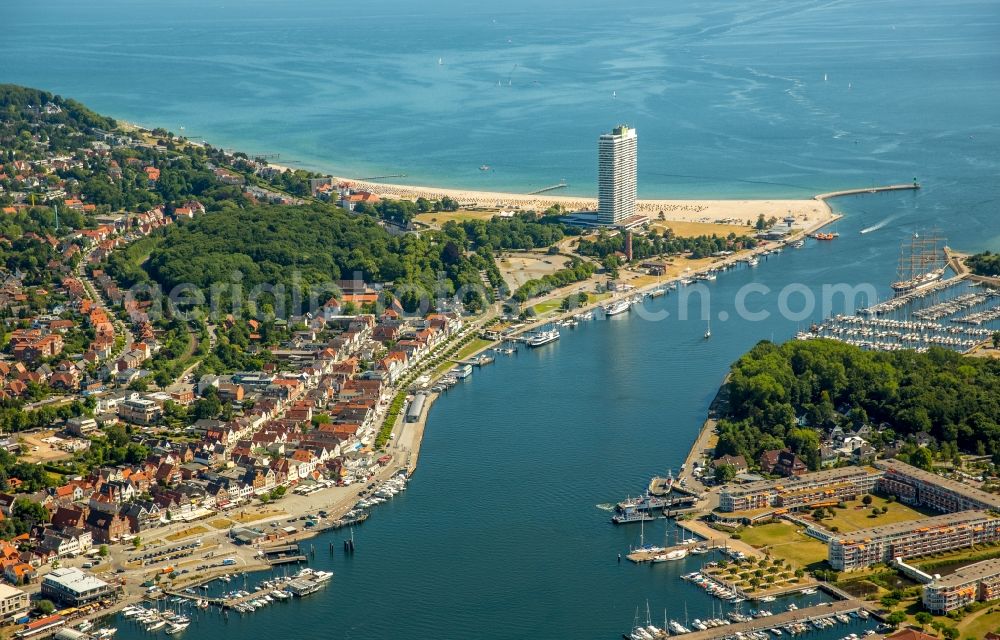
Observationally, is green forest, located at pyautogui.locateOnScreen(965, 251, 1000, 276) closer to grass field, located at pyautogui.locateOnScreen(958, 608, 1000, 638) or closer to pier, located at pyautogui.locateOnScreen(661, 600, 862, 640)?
grass field, located at pyautogui.locateOnScreen(958, 608, 1000, 638)

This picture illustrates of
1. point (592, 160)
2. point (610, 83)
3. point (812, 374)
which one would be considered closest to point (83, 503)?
point (812, 374)

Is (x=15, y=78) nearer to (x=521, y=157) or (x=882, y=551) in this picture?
(x=521, y=157)

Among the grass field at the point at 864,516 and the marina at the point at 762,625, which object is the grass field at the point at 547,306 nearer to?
the grass field at the point at 864,516

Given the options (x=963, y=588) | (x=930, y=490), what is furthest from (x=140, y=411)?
(x=963, y=588)

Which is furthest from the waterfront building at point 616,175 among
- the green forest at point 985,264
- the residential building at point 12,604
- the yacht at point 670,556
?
the residential building at point 12,604

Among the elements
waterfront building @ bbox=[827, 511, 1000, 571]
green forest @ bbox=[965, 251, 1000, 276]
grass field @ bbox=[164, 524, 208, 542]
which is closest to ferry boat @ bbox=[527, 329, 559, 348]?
grass field @ bbox=[164, 524, 208, 542]

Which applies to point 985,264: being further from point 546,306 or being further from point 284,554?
point 284,554
